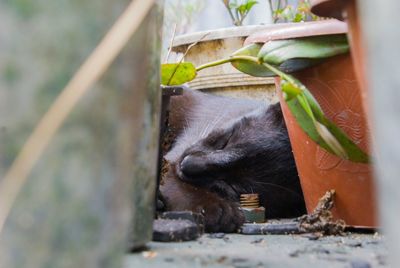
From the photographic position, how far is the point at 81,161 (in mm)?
504

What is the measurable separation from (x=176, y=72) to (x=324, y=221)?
1.74 feet

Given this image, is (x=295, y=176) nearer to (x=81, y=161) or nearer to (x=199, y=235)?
(x=199, y=235)

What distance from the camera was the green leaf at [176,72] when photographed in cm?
182

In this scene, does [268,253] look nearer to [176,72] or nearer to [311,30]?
[311,30]

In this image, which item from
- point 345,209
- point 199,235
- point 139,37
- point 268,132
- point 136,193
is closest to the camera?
point 139,37

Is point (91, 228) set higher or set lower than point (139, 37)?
lower

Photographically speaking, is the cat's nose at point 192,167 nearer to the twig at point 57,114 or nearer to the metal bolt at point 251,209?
the metal bolt at point 251,209

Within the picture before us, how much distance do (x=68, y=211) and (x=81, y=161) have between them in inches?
1.4

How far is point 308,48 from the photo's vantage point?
5.06 feet

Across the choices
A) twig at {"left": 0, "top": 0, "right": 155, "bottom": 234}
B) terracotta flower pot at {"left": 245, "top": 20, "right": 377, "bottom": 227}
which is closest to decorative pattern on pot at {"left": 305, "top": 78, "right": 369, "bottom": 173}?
terracotta flower pot at {"left": 245, "top": 20, "right": 377, "bottom": 227}

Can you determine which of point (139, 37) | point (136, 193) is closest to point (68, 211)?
point (139, 37)

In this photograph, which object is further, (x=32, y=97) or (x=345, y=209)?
(x=345, y=209)

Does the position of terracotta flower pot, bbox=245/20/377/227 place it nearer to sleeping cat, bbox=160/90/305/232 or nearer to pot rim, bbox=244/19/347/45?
pot rim, bbox=244/19/347/45

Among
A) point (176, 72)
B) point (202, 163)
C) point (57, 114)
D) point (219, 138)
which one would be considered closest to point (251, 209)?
point (202, 163)
